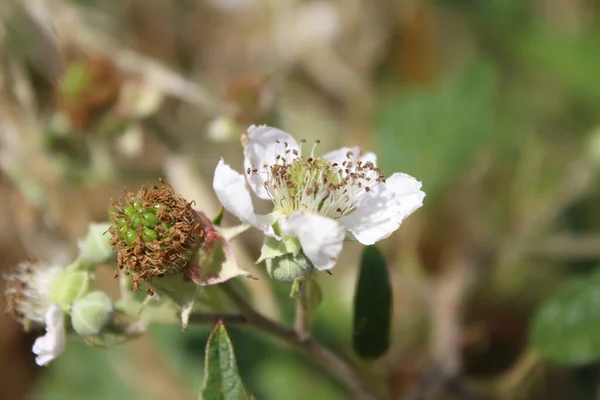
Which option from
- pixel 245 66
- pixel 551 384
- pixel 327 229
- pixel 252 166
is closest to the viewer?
pixel 327 229

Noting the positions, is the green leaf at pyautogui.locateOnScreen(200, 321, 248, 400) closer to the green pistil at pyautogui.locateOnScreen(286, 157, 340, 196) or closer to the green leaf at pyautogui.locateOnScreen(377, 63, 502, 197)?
the green pistil at pyautogui.locateOnScreen(286, 157, 340, 196)

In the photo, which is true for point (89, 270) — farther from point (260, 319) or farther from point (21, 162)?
point (21, 162)

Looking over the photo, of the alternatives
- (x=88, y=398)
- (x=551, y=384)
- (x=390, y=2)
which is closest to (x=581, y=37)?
(x=390, y=2)

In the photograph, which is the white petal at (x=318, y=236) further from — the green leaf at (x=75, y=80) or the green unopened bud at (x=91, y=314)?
the green leaf at (x=75, y=80)

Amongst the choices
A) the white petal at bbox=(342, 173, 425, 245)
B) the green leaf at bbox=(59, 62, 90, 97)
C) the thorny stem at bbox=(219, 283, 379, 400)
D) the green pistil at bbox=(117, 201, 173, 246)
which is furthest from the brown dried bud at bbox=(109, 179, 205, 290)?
the green leaf at bbox=(59, 62, 90, 97)

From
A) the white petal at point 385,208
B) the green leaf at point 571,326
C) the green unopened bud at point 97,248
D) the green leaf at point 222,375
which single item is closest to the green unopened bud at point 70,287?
the green unopened bud at point 97,248

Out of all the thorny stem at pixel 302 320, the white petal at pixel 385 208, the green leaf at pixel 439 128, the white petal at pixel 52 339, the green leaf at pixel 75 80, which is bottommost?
the white petal at pixel 52 339

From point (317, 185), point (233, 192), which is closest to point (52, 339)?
point (233, 192)
